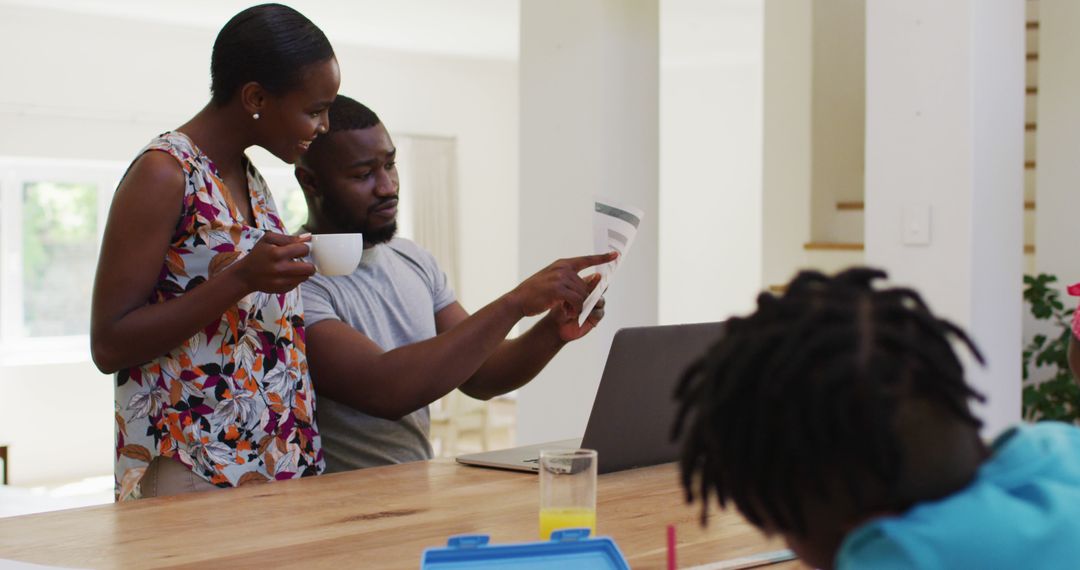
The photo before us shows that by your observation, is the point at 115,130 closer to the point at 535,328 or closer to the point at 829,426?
the point at 535,328

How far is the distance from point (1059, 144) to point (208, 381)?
3.47m

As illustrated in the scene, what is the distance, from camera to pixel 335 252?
5.32 feet

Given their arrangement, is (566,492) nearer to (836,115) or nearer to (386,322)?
(386,322)

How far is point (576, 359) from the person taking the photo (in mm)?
3779

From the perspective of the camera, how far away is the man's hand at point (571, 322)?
1.95m

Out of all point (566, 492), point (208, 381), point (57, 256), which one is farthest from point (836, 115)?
point (57, 256)

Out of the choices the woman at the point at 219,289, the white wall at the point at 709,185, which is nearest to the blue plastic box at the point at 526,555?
the woman at the point at 219,289

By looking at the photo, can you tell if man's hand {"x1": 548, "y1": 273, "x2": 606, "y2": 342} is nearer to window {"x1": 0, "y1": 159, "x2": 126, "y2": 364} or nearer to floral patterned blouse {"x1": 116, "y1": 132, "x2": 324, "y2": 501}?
floral patterned blouse {"x1": 116, "y1": 132, "x2": 324, "y2": 501}

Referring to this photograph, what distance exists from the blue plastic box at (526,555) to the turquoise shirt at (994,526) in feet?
1.55

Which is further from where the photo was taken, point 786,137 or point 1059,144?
point 786,137

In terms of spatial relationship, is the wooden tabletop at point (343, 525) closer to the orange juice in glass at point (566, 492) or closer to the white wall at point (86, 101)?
the orange juice in glass at point (566, 492)

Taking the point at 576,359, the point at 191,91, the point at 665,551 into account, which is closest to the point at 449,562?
the point at 665,551

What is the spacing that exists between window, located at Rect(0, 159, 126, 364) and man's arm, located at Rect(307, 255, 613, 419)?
562 centimetres

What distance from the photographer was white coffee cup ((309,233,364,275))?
1.62 meters
